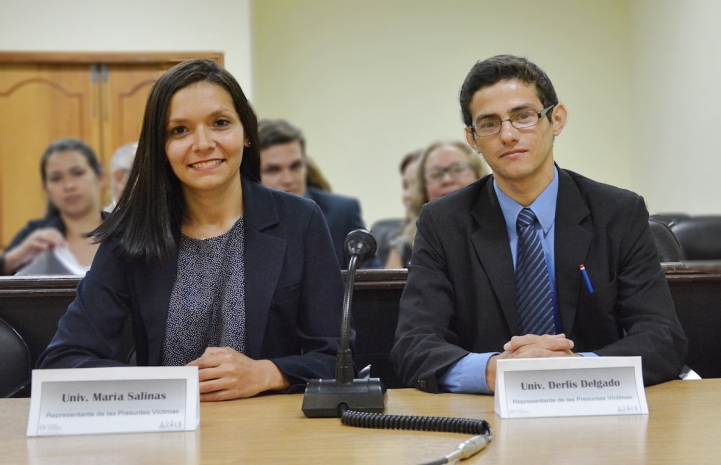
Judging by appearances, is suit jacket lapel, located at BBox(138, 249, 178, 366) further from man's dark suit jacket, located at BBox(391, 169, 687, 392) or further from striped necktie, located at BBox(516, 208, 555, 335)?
striped necktie, located at BBox(516, 208, 555, 335)

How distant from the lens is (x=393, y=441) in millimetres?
1226

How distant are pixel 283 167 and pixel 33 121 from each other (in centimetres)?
313

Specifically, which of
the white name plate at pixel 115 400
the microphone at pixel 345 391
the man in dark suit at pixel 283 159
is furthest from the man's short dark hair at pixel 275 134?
the white name plate at pixel 115 400

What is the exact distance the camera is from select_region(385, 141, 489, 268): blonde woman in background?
388 cm

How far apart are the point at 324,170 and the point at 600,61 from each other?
2.40 m

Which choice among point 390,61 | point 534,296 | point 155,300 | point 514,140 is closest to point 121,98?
point 390,61

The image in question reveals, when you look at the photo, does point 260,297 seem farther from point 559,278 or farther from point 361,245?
point 559,278

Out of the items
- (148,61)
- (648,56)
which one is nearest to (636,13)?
(648,56)

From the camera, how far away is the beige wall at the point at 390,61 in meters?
6.69

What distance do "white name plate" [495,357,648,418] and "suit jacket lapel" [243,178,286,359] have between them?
2.00 feet

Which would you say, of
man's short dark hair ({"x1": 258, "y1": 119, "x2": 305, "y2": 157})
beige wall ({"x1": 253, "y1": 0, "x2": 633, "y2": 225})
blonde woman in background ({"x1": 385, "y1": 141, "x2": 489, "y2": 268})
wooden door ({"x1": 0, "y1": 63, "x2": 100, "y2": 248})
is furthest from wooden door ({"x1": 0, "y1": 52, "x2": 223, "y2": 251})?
blonde woman in background ({"x1": 385, "y1": 141, "x2": 489, "y2": 268})

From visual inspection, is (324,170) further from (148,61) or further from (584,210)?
(584,210)

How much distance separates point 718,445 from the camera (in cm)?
116

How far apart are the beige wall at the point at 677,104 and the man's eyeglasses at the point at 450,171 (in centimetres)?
228
